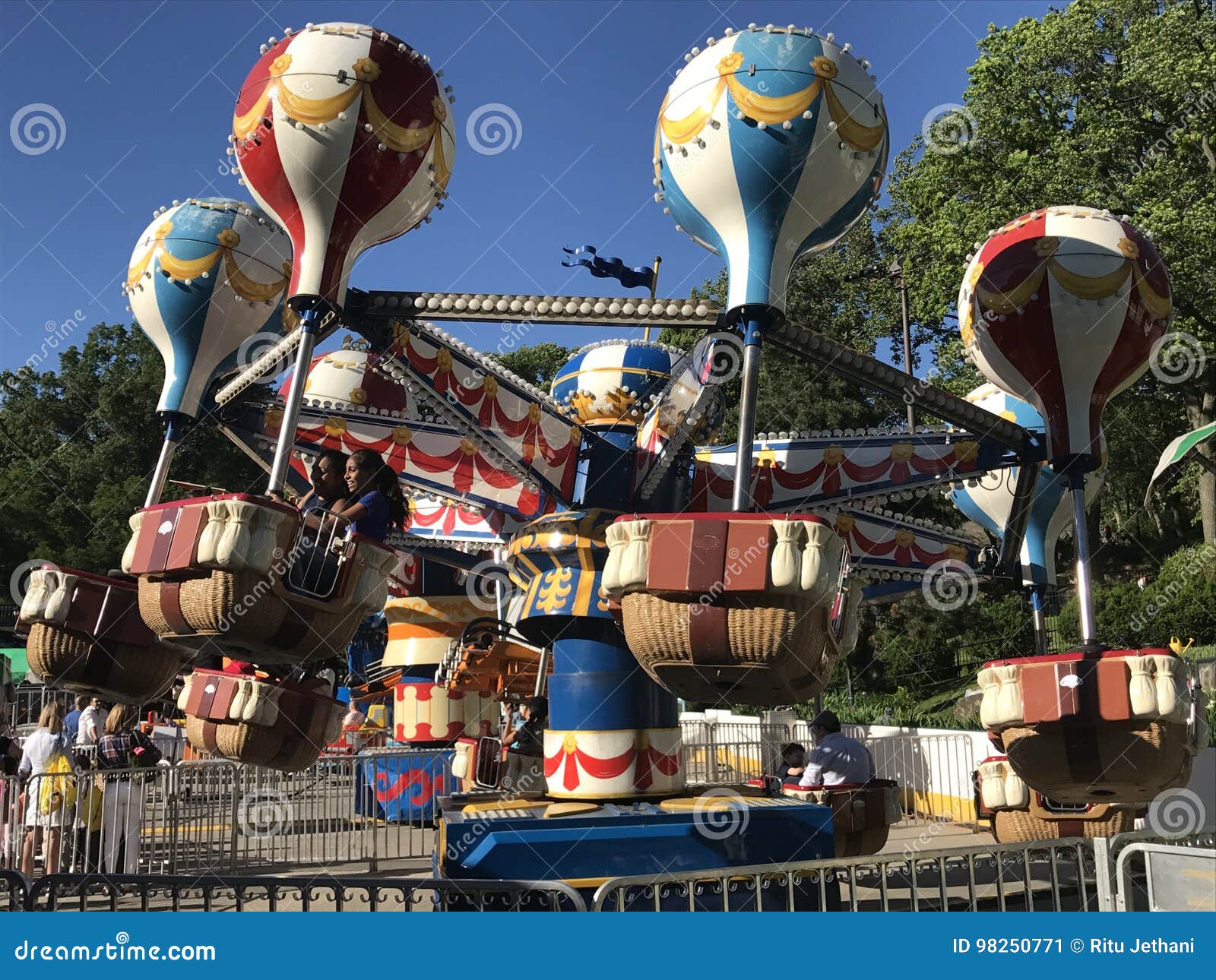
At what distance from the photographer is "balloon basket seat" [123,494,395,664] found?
451 centimetres

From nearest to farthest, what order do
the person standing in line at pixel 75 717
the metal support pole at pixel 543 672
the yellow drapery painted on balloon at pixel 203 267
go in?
the yellow drapery painted on balloon at pixel 203 267 → the metal support pole at pixel 543 672 → the person standing in line at pixel 75 717

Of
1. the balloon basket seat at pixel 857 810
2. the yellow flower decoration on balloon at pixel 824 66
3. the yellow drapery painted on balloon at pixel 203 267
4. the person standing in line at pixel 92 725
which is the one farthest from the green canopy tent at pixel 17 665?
the yellow flower decoration on balloon at pixel 824 66

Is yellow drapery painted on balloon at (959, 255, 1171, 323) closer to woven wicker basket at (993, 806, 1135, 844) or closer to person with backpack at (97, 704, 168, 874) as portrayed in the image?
woven wicker basket at (993, 806, 1135, 844)

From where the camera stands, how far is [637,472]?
25.5 feet

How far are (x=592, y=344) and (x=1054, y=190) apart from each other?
560 inches

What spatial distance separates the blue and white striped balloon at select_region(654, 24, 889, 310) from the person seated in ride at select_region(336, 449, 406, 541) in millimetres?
1848

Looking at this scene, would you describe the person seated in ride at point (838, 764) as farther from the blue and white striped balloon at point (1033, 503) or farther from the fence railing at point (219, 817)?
the fence railing at point (219, 817)

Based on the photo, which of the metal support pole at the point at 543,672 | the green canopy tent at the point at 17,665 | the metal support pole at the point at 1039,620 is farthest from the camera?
the green canopy tent at the point at 17,665

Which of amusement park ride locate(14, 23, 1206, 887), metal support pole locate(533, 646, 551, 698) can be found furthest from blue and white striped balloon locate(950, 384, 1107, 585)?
metal support pole locate(533, 646, 551, 698)

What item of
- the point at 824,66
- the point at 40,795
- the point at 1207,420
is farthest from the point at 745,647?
the point at 1207,420

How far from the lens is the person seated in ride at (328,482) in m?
5.38

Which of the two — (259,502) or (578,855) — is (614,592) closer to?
(259,502)

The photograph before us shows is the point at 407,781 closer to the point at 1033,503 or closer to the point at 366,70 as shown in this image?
the point at 1033,503

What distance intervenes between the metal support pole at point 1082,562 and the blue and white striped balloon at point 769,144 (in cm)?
219
